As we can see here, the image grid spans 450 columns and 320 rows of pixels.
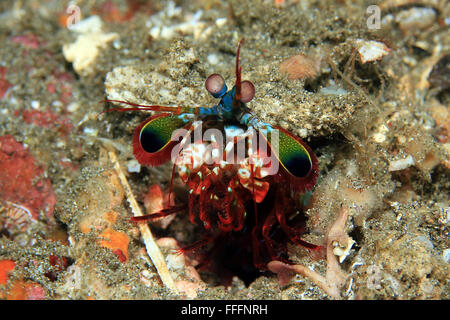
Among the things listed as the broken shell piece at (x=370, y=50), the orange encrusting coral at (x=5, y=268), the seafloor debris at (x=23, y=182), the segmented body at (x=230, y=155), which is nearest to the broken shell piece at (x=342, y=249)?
the segmented body at (x=230, y=155)

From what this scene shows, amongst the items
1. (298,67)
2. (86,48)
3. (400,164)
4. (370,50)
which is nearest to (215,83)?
(298,67)

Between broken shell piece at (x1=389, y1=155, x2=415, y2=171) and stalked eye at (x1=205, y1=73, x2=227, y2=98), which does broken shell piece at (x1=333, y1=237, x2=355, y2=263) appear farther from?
stalked eye at (x1=205, y1=73, x2=227, y2=98)

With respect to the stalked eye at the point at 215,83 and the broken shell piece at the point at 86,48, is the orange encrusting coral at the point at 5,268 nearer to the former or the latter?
the stalked eye at the point at 215,83

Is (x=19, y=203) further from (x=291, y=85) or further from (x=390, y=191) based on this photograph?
(x=390, y=191)

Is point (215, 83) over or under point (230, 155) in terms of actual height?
over

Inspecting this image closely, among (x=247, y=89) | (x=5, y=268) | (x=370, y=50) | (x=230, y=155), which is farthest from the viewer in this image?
(x=370, y=50)

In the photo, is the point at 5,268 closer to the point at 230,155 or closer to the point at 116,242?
the point at 116,242
